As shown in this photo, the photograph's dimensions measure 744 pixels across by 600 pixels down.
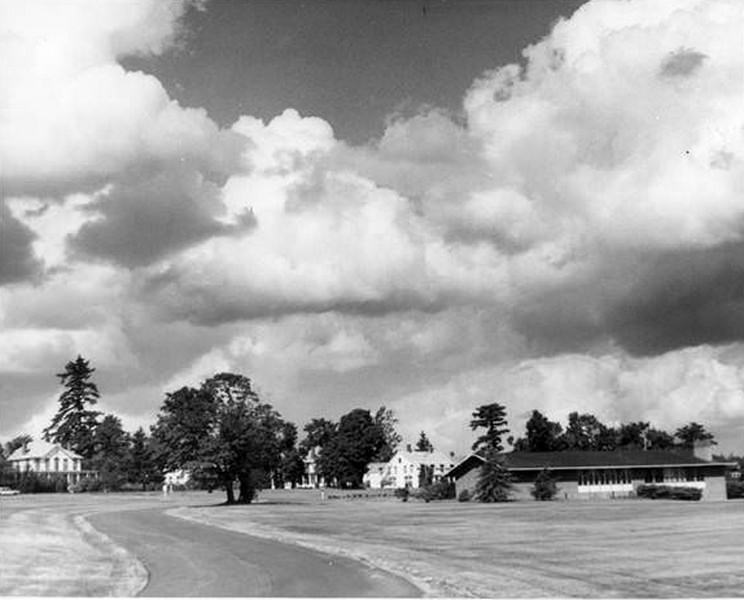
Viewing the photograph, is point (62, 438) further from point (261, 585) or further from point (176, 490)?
point (261, 585)

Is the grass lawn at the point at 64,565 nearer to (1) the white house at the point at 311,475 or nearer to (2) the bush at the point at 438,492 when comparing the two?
(2) the bush at the point at 438,492

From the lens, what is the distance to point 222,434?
7412 cm

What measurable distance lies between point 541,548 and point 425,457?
148 metres

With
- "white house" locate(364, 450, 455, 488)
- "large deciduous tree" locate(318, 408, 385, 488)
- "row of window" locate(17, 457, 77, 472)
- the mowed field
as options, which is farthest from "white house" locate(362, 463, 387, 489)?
the mowed field

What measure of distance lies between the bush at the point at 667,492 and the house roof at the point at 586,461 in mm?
4006

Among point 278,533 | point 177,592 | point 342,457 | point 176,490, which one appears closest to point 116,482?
point 176,490

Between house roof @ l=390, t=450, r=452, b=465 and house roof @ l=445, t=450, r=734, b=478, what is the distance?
8216 centimetres

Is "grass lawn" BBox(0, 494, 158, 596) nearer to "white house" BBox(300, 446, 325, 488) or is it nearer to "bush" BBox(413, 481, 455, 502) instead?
"bush" BBox(413, 481, 455, 502)

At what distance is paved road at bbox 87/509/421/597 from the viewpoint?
65.3 feet

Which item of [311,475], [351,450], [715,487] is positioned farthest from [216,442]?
[311,475]

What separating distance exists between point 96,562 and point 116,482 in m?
108

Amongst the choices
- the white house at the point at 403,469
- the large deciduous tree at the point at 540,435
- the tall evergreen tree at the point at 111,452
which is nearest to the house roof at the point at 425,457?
the white house at the point at 403,469

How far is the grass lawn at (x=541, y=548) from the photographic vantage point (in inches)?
821

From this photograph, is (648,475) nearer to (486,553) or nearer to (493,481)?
(493,481)
